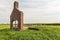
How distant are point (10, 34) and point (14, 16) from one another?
23.0 ft

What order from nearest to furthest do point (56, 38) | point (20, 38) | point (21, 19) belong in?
point (20, 38) → point (56, 38) → point (21, 19)

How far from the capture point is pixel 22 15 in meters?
31.2

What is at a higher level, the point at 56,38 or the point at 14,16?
the point at 14,16

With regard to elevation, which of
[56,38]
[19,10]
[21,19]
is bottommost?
[56,38]

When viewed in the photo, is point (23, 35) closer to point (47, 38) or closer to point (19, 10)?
point (47, 38)

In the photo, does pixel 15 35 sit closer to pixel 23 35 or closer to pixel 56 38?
pixel 23 35

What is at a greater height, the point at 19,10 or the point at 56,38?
the point at 19,10

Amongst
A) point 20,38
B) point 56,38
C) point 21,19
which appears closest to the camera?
point 20,38

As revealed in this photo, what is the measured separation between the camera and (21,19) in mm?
30906

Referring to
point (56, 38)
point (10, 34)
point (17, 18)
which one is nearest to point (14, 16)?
point (17, 18)

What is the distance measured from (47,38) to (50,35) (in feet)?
6.76

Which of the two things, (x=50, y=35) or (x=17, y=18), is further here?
(x=17, y=18)

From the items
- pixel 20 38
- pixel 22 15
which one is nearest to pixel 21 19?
pixel 22 15

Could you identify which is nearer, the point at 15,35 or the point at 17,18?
the point at 15,35
